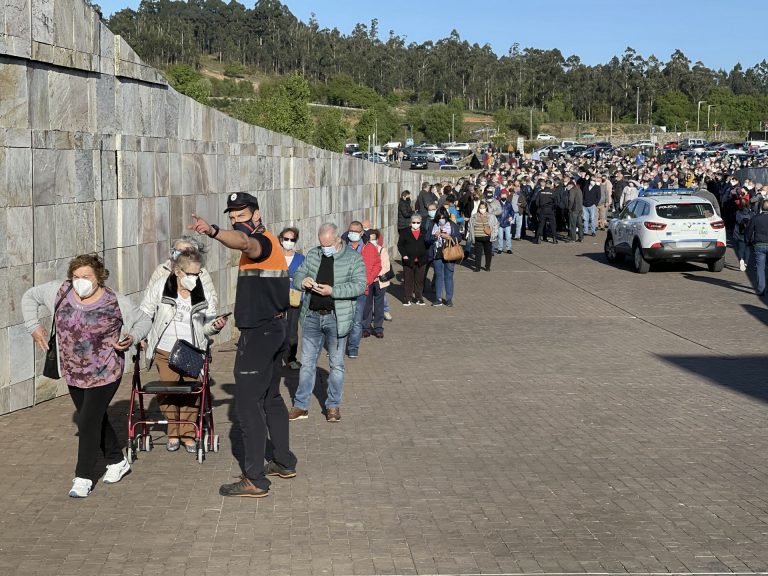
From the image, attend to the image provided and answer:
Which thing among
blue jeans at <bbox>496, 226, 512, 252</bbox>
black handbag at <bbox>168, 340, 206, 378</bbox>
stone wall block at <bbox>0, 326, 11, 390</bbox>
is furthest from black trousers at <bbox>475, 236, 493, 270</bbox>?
black handbag at <bbox>168, 340, 206, 378</bbox>

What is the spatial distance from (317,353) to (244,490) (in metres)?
2.70

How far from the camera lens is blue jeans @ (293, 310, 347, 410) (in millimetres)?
9891

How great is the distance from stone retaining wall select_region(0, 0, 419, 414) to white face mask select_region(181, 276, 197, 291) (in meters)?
1.92

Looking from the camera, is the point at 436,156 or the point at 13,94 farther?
the point at 436,156

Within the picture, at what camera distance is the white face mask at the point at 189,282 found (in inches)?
342

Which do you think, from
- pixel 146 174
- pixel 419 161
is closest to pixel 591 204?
pixel 146 174

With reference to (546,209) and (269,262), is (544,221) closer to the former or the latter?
(546,209)

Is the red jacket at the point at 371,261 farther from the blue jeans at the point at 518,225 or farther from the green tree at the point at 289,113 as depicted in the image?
the green tree at the point at 289,113

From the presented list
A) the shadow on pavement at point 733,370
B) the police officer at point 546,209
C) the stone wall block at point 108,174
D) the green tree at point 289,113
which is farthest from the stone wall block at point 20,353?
the green tree at point 289,113

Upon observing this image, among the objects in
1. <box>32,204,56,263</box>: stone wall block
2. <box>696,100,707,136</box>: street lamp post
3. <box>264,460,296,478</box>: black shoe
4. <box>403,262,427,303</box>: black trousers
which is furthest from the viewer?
<box>696,100,707,136</box>: street lamp post

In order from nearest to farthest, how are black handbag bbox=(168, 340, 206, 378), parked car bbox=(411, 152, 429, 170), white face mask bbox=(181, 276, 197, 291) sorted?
black handbag bbox=(168, 340, 206, 378) → white face mask bbox=(181, 276, 197, 291) → parked car bbox=(411, 152, 429, 170)

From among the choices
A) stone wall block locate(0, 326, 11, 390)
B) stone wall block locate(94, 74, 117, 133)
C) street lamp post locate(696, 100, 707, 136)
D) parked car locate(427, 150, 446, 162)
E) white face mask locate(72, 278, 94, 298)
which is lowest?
stone wall block locate(0, 326, 11, 390)

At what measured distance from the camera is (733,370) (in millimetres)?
13117

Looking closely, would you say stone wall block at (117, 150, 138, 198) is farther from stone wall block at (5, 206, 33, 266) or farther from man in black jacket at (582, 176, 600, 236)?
man in black jacket at (582, 176, 600, 236)
